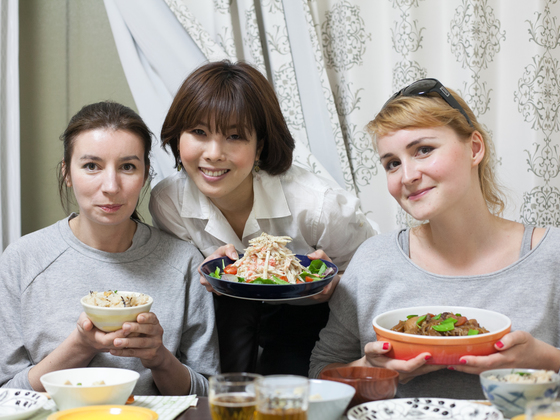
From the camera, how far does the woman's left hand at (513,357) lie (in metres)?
0.99

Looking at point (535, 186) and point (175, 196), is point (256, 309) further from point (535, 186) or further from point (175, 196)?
point (535, 186)

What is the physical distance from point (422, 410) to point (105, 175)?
1.12 meters

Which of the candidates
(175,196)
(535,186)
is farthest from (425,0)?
(175,196)

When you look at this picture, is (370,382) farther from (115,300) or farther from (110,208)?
(110,208)

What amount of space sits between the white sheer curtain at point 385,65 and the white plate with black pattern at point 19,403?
5.05 feet

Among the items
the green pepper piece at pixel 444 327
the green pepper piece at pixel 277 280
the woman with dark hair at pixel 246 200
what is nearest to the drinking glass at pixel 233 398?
the green pepper piece at pixel 444 327

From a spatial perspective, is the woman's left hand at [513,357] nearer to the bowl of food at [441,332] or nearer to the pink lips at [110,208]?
the bowl of food at [441,332]

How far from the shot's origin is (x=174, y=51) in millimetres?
2432

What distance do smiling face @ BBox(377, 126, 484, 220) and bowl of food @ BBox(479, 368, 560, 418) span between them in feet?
1.85

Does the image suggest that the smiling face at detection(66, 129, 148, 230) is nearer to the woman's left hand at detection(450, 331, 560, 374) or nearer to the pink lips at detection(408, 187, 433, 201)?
the pink lips at detection(408, 187, 433, 201)

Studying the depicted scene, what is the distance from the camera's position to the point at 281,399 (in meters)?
0.72

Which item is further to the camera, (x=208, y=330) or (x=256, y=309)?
(x=256, y=309)

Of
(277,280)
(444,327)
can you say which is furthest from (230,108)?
(444,327)

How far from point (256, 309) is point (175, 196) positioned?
53 centimetres
